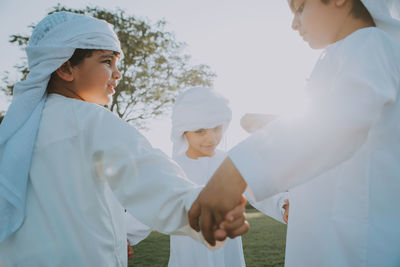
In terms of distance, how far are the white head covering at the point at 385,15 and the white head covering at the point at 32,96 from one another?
149 centimetres

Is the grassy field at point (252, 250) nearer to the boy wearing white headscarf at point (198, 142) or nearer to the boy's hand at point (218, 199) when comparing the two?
the boy wearing white headscarf at point (198, 142)

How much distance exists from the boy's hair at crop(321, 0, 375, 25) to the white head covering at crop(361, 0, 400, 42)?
1.6 inches

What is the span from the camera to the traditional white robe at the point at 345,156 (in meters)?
1.22

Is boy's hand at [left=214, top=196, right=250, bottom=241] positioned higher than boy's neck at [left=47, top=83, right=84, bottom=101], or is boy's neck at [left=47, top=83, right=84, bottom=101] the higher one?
boy's neck at [left=47, top=83, right=84, bottom=101]

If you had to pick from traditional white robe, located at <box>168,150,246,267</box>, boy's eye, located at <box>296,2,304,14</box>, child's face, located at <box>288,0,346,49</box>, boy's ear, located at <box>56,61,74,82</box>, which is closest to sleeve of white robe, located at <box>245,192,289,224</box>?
traditional white robe, located at <box>168,150,246,267</box>

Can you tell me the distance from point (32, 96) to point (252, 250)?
6063mm

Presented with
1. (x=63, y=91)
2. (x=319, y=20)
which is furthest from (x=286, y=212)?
(x=63, y=91)

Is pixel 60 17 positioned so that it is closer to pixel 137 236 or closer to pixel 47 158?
pixel 47 158

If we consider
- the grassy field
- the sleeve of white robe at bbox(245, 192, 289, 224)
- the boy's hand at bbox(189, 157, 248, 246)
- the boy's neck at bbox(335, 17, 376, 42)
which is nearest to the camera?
the boy's hand at bbox(189, 157, 248, 246)

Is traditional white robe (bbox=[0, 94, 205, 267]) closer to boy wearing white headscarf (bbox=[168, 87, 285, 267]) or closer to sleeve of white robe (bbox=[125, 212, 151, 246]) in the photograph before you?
sleeve of white robe (bbox=[125, 212, 151, 246])

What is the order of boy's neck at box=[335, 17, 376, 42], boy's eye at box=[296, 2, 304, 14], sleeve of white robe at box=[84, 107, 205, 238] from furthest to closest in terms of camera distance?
boy's eye at box=[296, 2, 304, 14] → boy's neck at box=[335, 17, 376, 42] → sleeve of white robe at box=[84, 107, 205, 238]

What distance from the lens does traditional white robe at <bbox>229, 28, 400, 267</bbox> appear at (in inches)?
47.9

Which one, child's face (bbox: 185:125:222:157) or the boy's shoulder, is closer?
the boy's shoulder

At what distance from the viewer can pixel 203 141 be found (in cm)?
384
